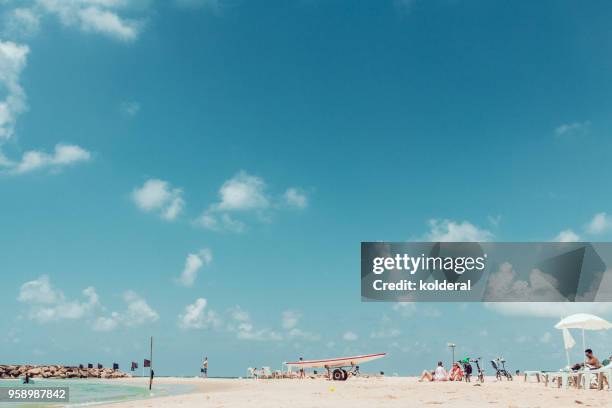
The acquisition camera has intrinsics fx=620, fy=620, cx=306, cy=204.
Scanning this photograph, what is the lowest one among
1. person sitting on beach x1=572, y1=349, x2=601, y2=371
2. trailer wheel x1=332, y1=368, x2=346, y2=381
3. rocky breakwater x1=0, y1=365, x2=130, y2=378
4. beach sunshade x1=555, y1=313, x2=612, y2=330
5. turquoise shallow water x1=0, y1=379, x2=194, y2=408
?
rocky breakwater x1=0, y1=365, x2=130, y2=378

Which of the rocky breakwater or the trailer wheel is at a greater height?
the trailer wheel

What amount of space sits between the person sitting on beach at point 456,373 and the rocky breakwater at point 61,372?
49167 mm

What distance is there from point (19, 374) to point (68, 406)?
195 feet

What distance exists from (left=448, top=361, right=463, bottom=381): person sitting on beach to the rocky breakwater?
49.2 meters

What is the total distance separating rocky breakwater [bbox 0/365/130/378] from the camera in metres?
70.6

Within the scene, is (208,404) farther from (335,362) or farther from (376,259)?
(335,362)

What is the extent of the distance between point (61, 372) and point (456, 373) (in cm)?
5310

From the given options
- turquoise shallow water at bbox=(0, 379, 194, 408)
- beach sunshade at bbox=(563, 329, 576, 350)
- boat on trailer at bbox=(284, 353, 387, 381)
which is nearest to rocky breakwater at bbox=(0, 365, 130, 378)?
turquoise shallow water at bbox=(0, 379, 194, 408)

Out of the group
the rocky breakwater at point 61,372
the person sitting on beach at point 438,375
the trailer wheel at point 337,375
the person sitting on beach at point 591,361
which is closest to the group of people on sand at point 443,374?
the person sitting on beach at point 438,375

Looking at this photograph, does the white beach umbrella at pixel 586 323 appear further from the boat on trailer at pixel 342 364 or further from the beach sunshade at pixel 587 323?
the boat on trailer at pixel 342 364

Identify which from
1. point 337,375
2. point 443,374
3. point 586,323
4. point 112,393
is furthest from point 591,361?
point 112,393

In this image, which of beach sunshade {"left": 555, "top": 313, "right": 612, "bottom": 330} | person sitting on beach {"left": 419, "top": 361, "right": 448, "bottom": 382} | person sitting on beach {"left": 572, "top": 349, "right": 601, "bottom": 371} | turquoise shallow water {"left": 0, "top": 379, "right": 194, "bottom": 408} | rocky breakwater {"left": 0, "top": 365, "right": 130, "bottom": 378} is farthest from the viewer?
rocky breakwater {"left": 0, "top": 365, "right": 130, "bottom": 378}

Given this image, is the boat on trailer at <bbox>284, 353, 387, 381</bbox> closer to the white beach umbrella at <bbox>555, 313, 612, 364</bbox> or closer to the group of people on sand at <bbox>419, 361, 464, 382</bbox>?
the group of people on sand at <bbox>419, 361, 464, 382</bbox>

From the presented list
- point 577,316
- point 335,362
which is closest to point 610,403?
point 577,316
